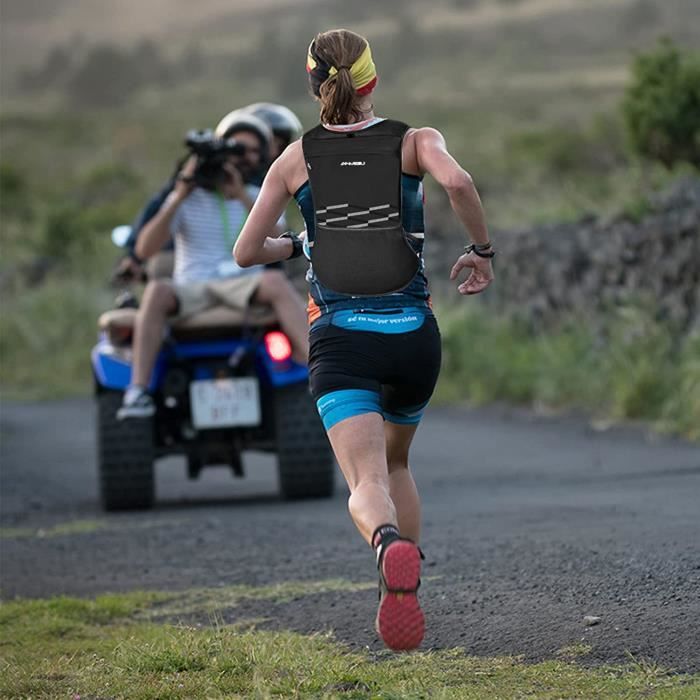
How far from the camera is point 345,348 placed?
19.3 ft

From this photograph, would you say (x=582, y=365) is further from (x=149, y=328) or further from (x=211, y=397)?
(x=149, y=328)

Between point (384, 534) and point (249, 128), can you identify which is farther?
point (249, 128)

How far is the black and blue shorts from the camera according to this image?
19.2 feet

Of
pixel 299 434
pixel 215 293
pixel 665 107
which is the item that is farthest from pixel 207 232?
pixel 665 107

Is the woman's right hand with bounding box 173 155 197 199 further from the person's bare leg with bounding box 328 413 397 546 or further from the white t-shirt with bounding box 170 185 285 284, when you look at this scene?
the person's bare leg with bounding box 328 413 397 546

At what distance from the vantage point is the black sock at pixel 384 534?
17.9 feet

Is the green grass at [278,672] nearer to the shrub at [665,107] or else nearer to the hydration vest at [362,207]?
the hydration vest at [362,207]

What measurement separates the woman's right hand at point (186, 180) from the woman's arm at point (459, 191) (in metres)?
5.58

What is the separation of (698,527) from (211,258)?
4.33 metres

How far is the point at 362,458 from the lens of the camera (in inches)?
228

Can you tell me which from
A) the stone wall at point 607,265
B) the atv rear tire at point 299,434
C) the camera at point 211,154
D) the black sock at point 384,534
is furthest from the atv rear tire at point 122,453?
the black sock at point 384,534

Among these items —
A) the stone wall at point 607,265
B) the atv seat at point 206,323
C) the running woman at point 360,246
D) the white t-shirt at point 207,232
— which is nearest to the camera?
the running woman at point 360,246

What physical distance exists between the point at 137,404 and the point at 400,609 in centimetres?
637

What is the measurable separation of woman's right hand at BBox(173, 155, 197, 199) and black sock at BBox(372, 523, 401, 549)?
6.16m
